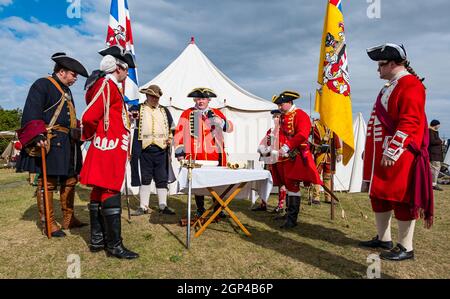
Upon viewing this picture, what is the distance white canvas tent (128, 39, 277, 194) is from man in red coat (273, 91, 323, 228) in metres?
2.80

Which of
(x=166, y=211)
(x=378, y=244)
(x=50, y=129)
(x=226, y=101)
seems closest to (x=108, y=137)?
(x=50, y=129)

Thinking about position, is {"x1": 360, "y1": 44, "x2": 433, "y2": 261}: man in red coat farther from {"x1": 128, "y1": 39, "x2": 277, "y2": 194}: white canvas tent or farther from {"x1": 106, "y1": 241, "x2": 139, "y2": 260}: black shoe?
{"x1": 128, "y1": 39, "x2": 277, "y2": 194}: white canvas tent

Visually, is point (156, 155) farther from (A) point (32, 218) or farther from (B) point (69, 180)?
(A) point (32, 218)

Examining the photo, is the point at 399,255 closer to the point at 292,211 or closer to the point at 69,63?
the point at 292,211

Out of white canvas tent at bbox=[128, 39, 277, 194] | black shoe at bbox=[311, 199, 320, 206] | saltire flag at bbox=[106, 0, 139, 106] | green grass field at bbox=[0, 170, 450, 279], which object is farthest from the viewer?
white canvas tent at bbox=[128, 39, 277, 194]

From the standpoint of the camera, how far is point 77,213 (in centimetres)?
520

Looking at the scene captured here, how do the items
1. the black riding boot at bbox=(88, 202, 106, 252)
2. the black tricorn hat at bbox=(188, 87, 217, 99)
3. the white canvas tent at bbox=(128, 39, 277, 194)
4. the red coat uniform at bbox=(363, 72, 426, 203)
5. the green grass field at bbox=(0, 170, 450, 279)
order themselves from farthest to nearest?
the white canvas tent at bbox=(128, 39, 277, 194) < the black tricorn hat at bbox=(188, 87, 217, 99) < the black riding boot at bbox=(88, 202, 106, 252) < the green grass field at bbox=(0, 170, 450, 279) < the red coat uniform at bbox=(363, 72, 426, 203)

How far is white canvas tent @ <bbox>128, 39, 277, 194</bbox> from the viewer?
737cm

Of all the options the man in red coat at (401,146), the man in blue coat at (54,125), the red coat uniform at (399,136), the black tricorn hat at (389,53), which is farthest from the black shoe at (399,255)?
the man in blue coat at (54,125)

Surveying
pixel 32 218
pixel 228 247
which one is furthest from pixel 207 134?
pixel 32 218

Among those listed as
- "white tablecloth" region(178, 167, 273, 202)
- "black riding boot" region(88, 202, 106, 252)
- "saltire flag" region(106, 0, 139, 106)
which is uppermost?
"saltire flag" region(106, 0, 139, 106)

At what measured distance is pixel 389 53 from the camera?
9.98 ft

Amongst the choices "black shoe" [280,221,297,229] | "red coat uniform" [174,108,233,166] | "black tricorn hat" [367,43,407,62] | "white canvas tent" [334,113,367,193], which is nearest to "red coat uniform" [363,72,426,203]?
"black tricorn hat" [367,43,407,62]

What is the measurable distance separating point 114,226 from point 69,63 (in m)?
2.11
